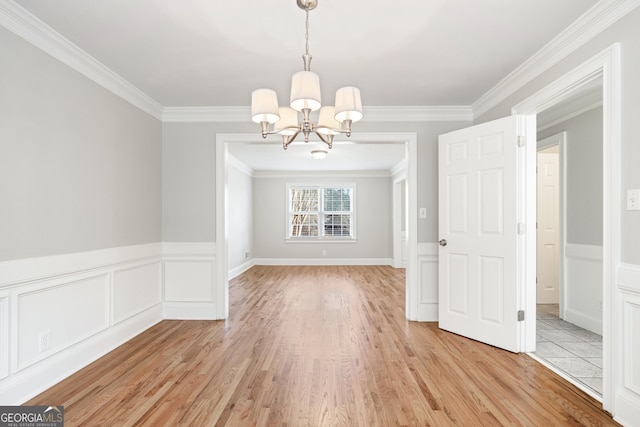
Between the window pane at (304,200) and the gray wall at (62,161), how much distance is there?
5.54 m

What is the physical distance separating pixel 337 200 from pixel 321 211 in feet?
1.68

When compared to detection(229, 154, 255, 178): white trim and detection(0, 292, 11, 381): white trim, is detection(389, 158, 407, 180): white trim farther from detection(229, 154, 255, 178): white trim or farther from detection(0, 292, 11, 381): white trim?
detection(0, 292, 11, 381): white trim

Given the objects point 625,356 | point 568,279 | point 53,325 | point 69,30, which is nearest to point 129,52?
point 69,30

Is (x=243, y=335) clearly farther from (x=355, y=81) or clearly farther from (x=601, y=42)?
(x=601, y=42)

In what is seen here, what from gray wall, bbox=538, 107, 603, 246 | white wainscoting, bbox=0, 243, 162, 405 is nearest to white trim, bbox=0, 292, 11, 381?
white wainscoting, bbox=0, 243, 162, 405

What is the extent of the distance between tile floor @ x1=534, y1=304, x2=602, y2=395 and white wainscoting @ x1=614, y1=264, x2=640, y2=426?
362 mm

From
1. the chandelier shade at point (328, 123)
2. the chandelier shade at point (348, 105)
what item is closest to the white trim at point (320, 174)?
the chandelier shade at point (328, 123)

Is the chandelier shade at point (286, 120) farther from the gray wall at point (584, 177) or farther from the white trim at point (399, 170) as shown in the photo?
the white trim at point (399, 170)

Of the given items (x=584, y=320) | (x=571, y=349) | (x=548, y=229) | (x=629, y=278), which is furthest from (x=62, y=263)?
(x=548, y=229)

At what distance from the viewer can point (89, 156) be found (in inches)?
112

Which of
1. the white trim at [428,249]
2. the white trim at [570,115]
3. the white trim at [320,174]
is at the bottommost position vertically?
the white trim at [428,249]

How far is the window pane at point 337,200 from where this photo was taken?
9.09m

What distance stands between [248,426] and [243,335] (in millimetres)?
1574

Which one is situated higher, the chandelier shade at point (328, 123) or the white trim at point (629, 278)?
the chandelier shade at point (328, 123)
